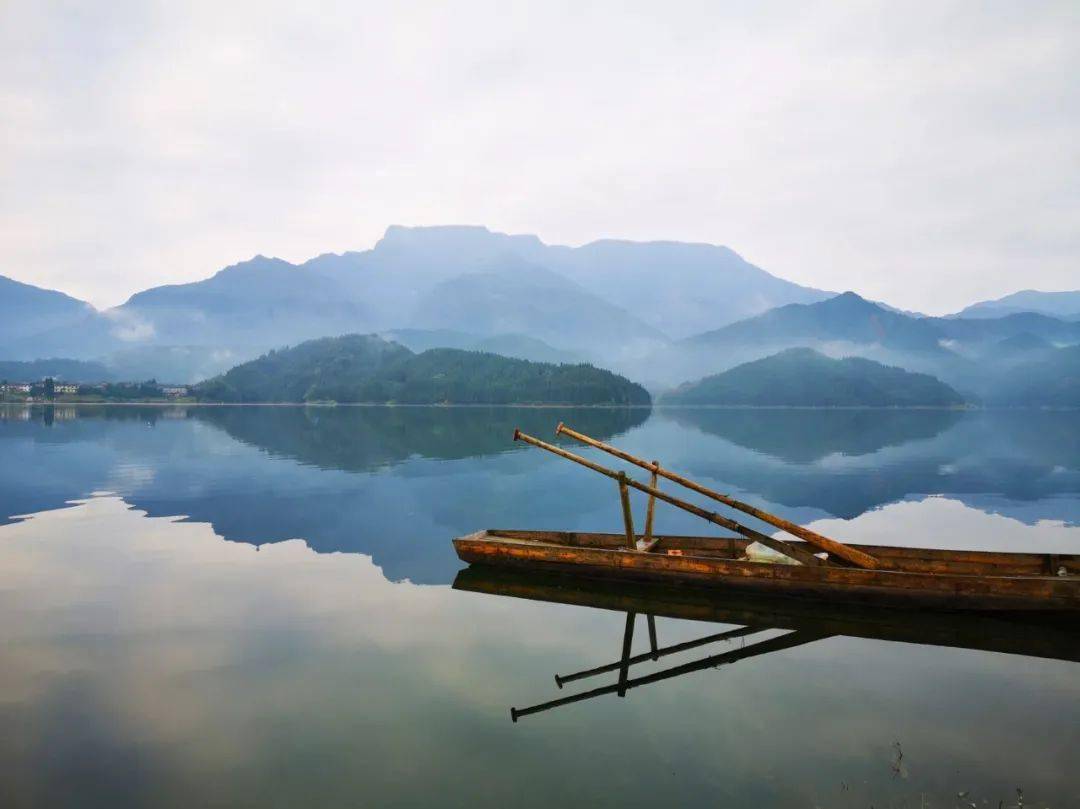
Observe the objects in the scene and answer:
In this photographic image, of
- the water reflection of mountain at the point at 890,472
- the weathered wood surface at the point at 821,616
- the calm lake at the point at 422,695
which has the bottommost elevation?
the calm lake at the point at 422,695

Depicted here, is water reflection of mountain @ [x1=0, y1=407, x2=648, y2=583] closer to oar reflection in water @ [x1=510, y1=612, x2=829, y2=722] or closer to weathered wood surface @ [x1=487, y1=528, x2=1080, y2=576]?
oar reflection in water @ [x1=510, y1=612, x2=829, y2=722]

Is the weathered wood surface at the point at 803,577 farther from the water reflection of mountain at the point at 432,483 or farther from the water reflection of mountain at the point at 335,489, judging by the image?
the water reflection of mountain at the point at 432,483

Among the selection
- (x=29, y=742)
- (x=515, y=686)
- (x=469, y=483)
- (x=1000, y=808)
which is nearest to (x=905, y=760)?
(x=1000, y=808)

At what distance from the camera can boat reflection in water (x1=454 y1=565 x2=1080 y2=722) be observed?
14188 millimetres

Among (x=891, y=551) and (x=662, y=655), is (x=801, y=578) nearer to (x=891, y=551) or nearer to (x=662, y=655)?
(x=891, y=551)

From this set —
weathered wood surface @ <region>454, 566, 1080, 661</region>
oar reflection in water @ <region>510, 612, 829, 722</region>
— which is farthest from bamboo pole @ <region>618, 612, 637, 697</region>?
weathered wood surface @ <region>454, 566, 1080, 661</region>

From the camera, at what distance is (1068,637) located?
51.0 feet

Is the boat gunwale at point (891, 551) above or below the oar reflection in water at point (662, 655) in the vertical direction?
above

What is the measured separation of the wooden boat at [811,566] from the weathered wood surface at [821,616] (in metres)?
0.34

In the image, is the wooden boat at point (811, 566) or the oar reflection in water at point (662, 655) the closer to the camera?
the oar reflection in water at point (662, 655)

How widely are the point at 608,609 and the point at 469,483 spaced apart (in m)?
27.6

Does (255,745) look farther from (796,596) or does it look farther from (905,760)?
(796,596)

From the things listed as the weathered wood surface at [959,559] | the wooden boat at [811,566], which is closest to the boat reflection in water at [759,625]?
the wooden boat at [811,566]

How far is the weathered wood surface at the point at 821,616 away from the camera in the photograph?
1546 centimetres
